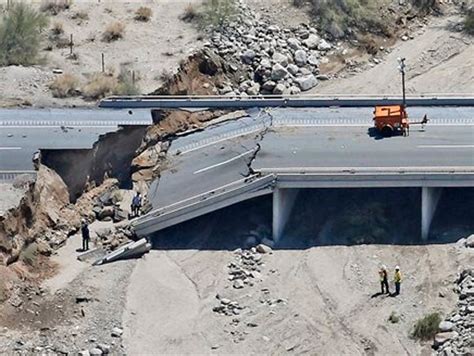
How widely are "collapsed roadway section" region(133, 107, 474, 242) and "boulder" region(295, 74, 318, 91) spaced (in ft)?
17.2

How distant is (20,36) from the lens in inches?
2470

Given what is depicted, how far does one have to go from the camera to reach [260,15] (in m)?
66.9

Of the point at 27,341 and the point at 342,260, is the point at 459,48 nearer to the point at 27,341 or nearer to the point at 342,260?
the point at 342,260

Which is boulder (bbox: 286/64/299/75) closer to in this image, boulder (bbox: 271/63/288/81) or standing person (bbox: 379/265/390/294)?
boulder (bbox: 271/63/288/81)

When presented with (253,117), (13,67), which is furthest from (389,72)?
(13,67)

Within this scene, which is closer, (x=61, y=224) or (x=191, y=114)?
(x=61, y=224)

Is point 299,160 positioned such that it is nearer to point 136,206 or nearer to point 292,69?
point 136,206

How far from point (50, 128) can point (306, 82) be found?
39.3 feet

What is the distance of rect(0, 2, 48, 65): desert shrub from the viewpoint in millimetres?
62312

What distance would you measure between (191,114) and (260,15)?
32.1 ft

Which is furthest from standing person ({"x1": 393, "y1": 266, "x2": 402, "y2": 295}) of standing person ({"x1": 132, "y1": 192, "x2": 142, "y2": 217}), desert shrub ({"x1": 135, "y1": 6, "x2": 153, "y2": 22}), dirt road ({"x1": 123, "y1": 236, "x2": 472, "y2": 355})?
desert shrub ({"x1": 135, "y1": 6, "x2": 153, "y2": 22})

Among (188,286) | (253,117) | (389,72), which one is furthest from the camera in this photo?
(389,72)

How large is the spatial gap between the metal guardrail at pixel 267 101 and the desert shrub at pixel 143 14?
7.30m

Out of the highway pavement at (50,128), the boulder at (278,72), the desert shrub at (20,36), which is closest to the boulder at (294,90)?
the boulder at (278,72)
